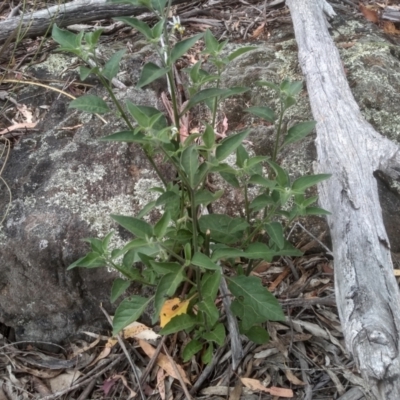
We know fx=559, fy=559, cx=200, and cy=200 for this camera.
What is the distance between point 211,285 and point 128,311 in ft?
0.94

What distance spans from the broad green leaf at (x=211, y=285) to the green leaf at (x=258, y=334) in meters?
0.32

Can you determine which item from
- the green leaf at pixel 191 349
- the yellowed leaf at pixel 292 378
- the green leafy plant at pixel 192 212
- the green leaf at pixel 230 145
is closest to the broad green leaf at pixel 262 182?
the green leafy plant at pixel 192 212

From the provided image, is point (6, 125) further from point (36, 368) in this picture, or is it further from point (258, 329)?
point (258, 329)

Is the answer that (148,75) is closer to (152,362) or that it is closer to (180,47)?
(180,47)

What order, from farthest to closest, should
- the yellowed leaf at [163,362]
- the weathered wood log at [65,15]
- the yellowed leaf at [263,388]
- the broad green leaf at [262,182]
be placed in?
the weathered wood log at [65,15] → the yellowed leaf at [163,362] → the yellowed leaf at [263,388] → the broad green leaf at [262,182]

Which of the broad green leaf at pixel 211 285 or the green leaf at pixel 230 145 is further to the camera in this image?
the broad green leaf at pixel 211 285

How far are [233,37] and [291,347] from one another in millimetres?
2104

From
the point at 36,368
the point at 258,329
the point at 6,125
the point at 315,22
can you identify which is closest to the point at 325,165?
the point at 258,329

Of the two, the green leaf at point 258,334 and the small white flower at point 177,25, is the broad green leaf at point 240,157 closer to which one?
the green leaf at point 258,334

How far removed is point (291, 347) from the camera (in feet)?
7.23

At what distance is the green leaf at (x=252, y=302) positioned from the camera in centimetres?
184

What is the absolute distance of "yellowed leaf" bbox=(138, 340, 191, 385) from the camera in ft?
7.20

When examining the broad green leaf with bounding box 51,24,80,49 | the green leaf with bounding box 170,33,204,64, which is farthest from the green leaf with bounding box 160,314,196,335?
the broad green leaf with bounding box 51,24,80,49

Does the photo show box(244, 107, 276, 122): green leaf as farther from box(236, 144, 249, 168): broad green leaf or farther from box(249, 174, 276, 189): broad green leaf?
box(249, 174, 276, 189): broad green leaf
